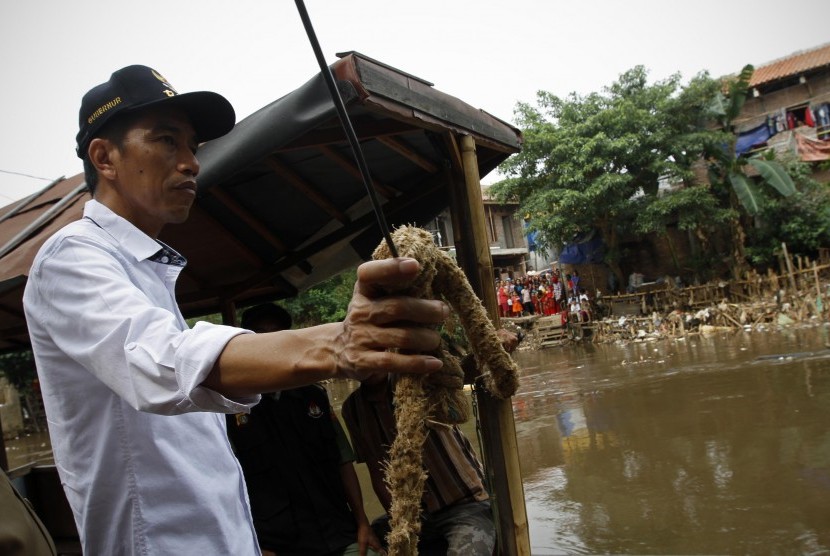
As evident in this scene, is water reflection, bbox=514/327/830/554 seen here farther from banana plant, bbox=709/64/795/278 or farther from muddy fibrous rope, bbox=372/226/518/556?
banana plant, bbox=709/64/795/278

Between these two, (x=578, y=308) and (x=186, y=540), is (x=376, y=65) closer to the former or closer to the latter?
(x=186, y=540)

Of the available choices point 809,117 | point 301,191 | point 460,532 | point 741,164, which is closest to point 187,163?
point 460,532

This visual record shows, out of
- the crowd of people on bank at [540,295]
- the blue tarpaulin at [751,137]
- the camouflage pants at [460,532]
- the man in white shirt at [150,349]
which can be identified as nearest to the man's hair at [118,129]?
the man in white shirt at [150,349]

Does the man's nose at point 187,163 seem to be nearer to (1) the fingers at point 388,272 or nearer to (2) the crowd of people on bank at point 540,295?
(1) the fingers at point 388,272

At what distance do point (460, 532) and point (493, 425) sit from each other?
508mm

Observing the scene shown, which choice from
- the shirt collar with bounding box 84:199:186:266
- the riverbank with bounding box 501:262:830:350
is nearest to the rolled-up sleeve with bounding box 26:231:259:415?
the shirt collar with bounding box 84:199:186:266

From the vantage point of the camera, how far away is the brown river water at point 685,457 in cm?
450

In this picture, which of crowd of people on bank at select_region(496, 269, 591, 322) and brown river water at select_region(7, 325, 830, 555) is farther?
crowd of people on bank at select_region(496, 269, 591, 322)

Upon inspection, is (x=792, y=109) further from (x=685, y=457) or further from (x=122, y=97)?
(x=122, y=97)

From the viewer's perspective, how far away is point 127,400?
995 mm

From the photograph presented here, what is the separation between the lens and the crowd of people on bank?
23.2 meters

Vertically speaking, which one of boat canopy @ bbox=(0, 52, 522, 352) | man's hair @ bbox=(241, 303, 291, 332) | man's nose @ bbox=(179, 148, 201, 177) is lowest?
man's hair @ bbox=(241, 303, 291, 332)

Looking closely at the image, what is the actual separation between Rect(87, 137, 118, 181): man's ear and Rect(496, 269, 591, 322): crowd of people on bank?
2197cm

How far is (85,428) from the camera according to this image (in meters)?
1.19
